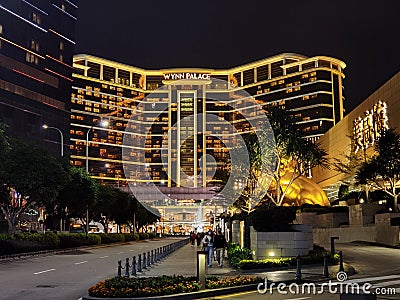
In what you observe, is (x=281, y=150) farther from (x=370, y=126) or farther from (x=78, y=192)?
(x=370, y=126)

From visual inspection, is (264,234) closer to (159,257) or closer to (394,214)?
(159,257)

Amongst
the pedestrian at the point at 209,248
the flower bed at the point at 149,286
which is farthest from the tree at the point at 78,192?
the flower bed at the point at 149,286

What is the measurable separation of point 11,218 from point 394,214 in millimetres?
28376

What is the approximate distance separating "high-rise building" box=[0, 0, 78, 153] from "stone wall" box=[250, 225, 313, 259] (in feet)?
266

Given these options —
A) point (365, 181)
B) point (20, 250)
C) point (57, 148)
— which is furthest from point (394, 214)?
point (57, 148)

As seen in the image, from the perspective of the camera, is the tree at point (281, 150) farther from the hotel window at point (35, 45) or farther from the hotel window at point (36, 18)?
the hotel window at point (36, 18)

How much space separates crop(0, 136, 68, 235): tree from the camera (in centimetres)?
3966

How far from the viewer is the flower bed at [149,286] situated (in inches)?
591

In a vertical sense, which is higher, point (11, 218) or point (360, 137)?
point (360, 137)

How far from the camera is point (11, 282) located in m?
20.2

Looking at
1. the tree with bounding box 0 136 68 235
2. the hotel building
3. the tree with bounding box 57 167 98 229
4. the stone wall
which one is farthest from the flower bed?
the hotel building

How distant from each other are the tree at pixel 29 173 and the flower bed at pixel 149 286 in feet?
80.7

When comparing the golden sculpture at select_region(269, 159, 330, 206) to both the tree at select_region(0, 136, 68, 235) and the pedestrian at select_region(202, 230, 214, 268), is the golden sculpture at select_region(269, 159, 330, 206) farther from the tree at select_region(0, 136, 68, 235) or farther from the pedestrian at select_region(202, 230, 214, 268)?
the pedestrian at select_region(202, 230, 214, 268)

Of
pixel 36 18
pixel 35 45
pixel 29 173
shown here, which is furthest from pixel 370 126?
pixel 36 18
